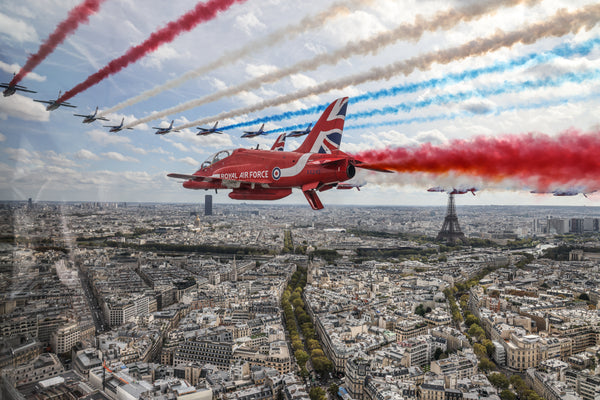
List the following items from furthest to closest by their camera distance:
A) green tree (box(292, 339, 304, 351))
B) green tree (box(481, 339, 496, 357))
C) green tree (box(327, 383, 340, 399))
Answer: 1. green tree (box(481, 339, 496, 357))
2. green tree (box(292, 339, 304, 351))
3. green tree (box(327, 383, 340, 399))

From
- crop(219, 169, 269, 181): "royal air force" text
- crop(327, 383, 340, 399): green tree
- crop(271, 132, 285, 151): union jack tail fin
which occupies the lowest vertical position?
crop(327, 383, 340, 399): green tree

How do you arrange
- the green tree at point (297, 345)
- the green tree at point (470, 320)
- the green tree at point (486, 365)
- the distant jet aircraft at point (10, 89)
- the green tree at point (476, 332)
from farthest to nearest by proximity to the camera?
the green tree at point (470, 320) < the green tree at point (476, 332) < the green tree at point (297, 345) < the green tree at point (486, 365) < the distant jet aircraft at point (10, 89)

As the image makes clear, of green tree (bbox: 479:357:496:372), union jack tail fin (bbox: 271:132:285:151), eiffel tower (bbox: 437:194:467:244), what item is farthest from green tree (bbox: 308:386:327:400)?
eiffel tower (bbox: 437:194:467:244)

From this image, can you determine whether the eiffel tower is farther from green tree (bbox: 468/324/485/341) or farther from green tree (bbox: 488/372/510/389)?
green tree (bbox: 488/372/510/389)

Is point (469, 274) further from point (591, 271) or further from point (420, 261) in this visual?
point (591, 271)

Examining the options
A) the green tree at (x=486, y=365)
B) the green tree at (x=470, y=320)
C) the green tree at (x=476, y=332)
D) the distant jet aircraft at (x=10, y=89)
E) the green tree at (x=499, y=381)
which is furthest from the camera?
the green tree at (x=470, y=320)

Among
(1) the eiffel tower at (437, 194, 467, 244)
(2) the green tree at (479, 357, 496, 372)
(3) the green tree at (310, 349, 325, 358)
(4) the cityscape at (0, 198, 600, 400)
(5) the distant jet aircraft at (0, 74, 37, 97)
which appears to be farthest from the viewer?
(1) the eiffel tower at (437, 194, 467, 244)

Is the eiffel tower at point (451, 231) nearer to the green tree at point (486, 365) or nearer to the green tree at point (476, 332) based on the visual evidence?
the green tree at point (476, 332)

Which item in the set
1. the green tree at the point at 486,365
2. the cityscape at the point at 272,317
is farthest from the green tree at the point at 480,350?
the green tree at the point at 486,365
